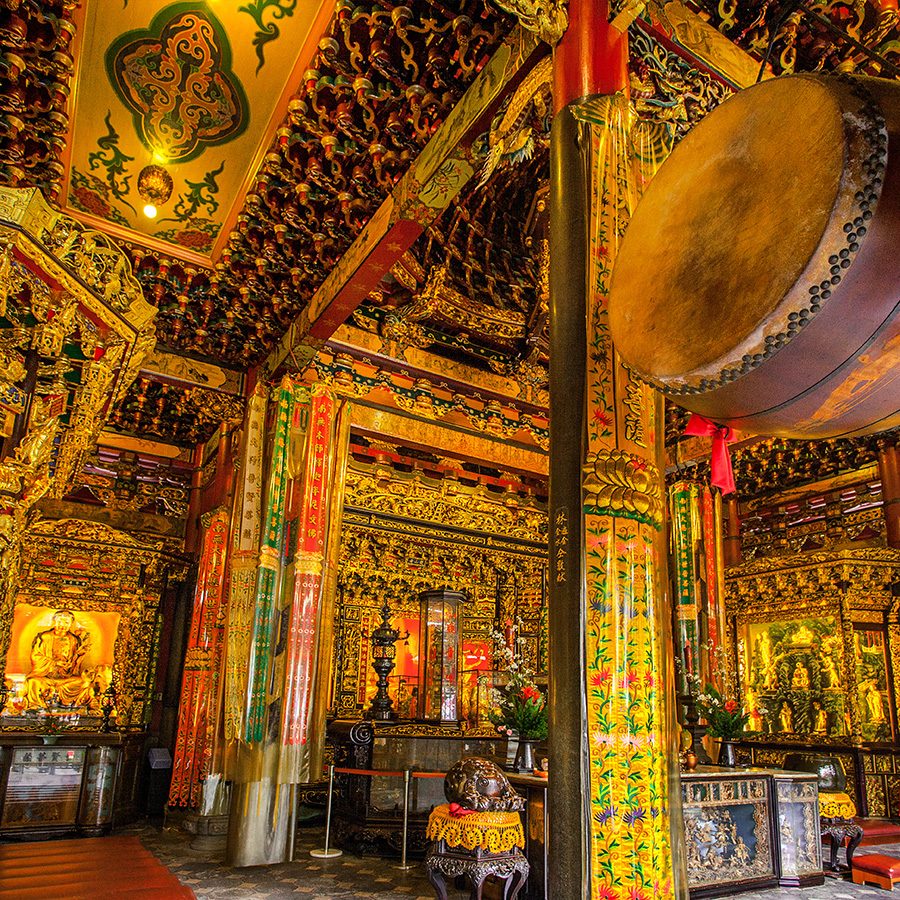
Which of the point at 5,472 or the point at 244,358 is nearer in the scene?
the point at 5,472

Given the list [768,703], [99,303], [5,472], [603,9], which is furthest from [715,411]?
[768,703]

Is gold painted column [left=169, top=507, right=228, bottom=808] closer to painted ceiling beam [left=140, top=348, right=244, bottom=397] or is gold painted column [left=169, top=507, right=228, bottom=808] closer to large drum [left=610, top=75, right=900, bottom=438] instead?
painted ceiling beam [left=140, top=348, right=244, bottom=397]

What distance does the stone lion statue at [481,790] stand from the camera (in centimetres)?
395

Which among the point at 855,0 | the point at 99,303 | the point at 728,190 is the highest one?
the point at 855,0

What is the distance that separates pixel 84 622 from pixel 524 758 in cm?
742

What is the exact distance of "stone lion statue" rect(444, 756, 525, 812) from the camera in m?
3.95

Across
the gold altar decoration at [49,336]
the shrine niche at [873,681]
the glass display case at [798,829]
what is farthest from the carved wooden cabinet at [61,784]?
the shrine niche at [873,681]

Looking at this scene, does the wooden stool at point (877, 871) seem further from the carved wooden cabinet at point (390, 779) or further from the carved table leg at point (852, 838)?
the carved wooden cabinet at point (390, 779)

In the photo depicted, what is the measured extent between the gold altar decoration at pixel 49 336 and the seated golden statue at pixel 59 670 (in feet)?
19.8

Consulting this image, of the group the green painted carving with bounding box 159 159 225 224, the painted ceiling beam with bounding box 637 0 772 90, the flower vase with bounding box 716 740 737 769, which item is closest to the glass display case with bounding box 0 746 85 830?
the green painted carving with bounding box 159 159 225 224

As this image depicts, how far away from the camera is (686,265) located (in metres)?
1.56

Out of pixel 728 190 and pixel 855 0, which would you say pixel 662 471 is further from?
pixel 855 0

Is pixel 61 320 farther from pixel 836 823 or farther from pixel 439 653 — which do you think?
pixel 439 653

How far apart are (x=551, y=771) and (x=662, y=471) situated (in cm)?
117
